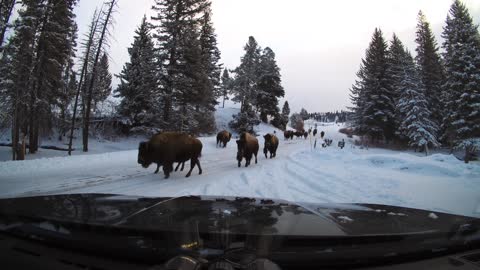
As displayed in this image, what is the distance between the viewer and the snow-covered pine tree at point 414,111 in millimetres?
27125

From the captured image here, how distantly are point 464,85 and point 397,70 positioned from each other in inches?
387

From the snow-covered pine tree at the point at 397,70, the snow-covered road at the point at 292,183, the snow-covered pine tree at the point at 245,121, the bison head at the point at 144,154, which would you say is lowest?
the snow-covered road at the point at 292,183

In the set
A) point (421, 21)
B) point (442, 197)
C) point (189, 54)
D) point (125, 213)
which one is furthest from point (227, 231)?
point (421, 21)

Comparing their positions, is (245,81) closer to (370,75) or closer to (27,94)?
(370,75)

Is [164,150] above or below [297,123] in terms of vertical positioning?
below

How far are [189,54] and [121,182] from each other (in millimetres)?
18582

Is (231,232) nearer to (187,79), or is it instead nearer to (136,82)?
(187,79)

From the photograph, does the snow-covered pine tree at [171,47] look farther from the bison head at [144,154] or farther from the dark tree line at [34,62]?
the bison head at [144,154]

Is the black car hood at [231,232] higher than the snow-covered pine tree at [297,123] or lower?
lower

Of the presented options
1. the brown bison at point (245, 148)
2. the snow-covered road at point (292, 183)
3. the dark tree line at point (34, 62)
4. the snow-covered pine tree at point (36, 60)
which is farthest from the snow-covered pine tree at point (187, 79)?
the snow-covered road at point (292, 183)

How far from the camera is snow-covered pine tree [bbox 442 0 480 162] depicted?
919 inches

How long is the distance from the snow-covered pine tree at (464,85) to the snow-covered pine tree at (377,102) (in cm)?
684

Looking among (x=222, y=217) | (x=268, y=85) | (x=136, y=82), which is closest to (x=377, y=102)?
(x=268, y=85)

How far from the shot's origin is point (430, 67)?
33812mm
